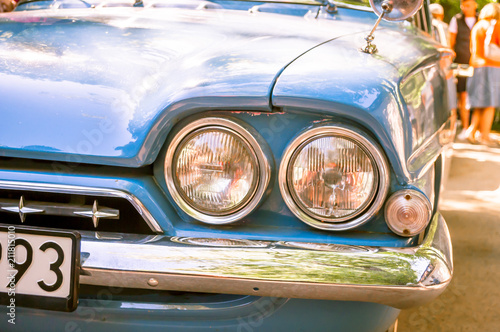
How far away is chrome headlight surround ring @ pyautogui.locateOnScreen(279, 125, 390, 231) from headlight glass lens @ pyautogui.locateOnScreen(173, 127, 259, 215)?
8cm

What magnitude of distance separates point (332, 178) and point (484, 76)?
584 cm

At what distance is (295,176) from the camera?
150 centimetres

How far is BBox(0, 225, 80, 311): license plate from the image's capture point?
Answer: 1439 millimetres

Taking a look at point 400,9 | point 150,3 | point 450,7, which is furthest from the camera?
point 450,7

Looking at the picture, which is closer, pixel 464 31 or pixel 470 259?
pixel 470 259

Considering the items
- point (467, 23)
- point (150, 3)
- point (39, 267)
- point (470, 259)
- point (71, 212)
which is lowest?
point (470, 259)

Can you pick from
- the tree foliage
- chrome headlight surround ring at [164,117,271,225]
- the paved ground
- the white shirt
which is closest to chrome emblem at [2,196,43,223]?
chrome headlight surround ring at [164,117,271,225]

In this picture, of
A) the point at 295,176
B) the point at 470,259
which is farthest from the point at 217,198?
the point at 470,259

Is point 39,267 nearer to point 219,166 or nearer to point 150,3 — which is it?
point 219,166

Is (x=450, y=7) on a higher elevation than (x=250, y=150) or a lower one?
higher

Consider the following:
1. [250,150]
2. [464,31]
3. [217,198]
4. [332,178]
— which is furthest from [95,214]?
[464,31]

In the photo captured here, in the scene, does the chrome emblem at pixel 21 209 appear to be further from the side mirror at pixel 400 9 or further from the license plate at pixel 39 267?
the side mirror at pixel 400 9

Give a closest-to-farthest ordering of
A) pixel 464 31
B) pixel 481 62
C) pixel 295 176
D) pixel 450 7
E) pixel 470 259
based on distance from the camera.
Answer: pixel 295 176 → pixel 470 259 → pixel 481 62 → pixel 464 31 → pixel 450 7

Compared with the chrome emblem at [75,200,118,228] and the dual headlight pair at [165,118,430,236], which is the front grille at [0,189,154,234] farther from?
the dual headlight pair at [165,118,430,236]
